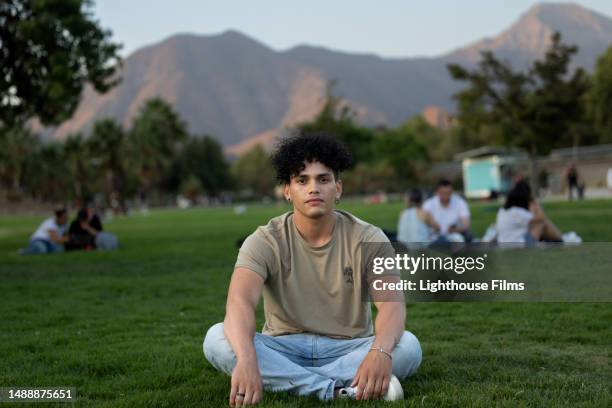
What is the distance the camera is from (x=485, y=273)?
6684 mm

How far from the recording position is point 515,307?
27.7 ft

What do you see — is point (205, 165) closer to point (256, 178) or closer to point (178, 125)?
point (256, 178)

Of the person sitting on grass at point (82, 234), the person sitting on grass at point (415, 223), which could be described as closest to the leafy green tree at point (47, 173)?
the person sitting on grass at point (82, 234)

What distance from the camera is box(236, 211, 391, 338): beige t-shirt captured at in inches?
175

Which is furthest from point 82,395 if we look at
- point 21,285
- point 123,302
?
point 21,285

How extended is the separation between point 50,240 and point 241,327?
51.4ft

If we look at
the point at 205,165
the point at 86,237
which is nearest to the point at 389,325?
the point at 86,237

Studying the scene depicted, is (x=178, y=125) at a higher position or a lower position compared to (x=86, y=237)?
higher

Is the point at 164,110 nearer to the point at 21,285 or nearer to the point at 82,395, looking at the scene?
the point at 21,285

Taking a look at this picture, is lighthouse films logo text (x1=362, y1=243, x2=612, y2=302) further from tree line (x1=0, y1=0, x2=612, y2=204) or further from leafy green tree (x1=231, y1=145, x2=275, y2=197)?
leafy green tree (x1=231, y1=145, x2=275, y2=197)

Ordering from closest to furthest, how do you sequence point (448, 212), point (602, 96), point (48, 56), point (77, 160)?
point (448, 212)
point (48, 56)
point (602, 96)
point (77, 160)

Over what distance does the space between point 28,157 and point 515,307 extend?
95263 mm

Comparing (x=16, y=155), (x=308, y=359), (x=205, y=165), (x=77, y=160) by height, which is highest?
(x=16, y=155)

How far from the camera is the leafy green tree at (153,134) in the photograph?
269 feet
